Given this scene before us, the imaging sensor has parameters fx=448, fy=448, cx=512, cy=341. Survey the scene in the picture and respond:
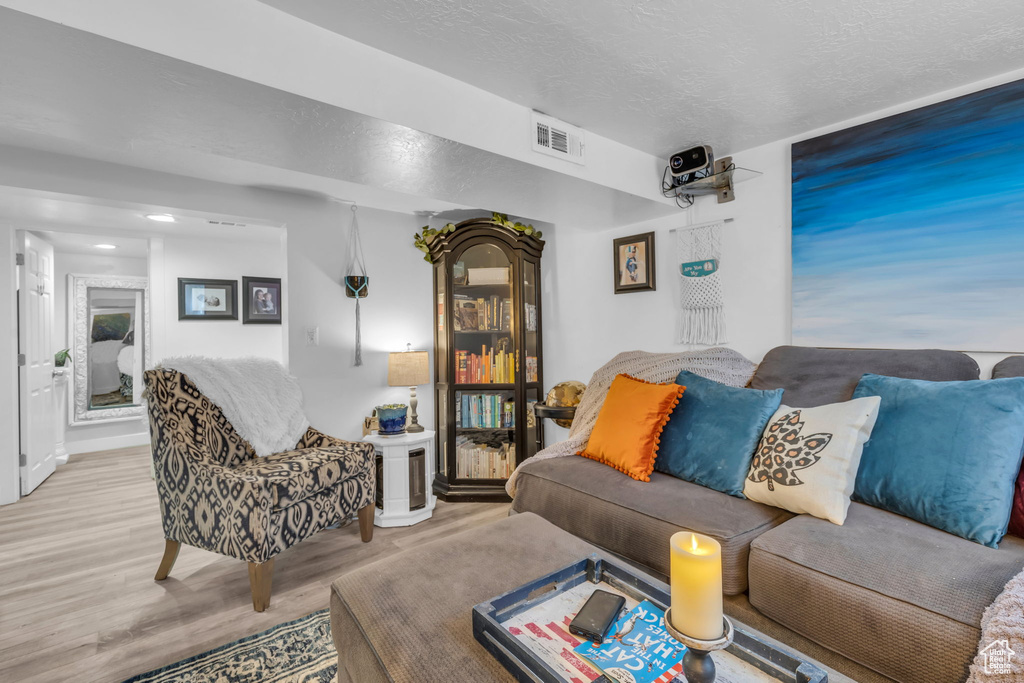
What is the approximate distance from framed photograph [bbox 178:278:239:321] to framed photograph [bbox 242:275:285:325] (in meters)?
0.08

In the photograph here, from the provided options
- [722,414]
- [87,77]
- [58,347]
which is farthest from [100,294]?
[722,414]

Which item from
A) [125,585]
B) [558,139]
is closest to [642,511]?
[558,139]

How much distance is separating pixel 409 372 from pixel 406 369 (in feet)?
0.10

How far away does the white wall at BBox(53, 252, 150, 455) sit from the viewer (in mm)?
4430

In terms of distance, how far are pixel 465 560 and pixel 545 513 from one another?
78 cm

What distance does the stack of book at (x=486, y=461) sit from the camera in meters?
3.29

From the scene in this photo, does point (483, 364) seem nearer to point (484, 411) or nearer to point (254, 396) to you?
point (484, 411)

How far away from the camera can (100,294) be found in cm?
465

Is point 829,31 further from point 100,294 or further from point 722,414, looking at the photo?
point 100,294

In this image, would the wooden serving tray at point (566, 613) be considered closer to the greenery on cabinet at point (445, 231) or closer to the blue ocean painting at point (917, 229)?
the blue ocean painting at point (917, 229)

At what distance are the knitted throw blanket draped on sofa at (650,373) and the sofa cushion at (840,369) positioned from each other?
17 cm

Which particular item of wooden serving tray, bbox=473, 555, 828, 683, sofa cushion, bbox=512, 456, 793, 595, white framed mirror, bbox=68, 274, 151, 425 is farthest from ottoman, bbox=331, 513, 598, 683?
white framed mirror, bbox=68, 274, 151, 425

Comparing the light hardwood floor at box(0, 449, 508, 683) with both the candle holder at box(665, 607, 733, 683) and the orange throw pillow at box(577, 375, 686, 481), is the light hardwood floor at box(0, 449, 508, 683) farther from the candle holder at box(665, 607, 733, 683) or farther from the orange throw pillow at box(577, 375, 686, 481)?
the candle holder at box(665, 607, 733, 683)

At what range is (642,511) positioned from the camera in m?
1.67
